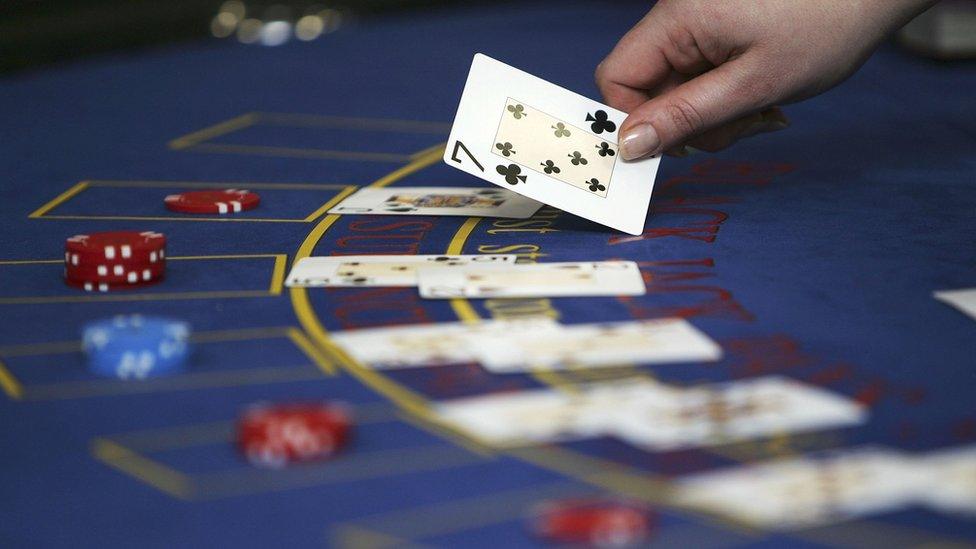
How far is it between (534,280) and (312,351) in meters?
0.57

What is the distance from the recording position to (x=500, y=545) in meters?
1.71

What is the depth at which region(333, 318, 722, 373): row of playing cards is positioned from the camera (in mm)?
2316

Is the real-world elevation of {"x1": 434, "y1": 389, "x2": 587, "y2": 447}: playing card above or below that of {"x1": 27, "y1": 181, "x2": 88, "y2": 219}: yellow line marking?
above

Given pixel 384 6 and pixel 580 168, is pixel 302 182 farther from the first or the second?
pixel 384 6

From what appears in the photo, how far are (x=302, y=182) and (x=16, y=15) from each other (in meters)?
4.68

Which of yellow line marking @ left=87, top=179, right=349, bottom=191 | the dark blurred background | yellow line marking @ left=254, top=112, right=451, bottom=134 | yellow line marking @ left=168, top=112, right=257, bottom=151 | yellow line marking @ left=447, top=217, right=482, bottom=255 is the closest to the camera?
yellow line marking @ left=447, top=217, right=482, bottom=255

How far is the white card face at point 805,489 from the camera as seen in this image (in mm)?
1755

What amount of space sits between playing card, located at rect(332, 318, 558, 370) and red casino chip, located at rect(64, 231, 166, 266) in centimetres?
57

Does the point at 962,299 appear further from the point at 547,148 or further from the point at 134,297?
the point at 134,297

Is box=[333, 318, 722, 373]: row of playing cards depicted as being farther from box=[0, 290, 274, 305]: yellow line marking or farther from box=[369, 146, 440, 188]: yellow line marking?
box=[369, 146, 440, 188]: yellow line marking

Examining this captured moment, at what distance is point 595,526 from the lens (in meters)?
1.68

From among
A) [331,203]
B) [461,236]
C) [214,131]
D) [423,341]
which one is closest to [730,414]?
[423,341]

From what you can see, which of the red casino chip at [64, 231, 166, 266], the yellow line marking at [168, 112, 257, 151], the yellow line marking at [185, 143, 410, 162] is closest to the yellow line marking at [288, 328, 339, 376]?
the red casino chip at [64, 231, 166, 266]

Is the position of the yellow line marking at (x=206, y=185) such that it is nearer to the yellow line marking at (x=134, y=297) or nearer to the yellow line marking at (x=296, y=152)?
the yellow line marking at (x=296, y=152)
